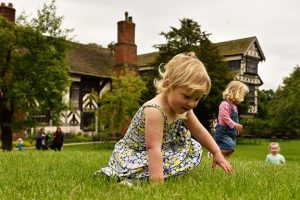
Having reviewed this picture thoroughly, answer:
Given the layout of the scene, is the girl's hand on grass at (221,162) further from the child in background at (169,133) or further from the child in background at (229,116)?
the child in background at (229,116)

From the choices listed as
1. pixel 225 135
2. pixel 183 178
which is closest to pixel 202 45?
Result: pixel 225 135

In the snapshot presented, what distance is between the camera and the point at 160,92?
4.35m

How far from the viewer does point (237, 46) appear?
5275cm

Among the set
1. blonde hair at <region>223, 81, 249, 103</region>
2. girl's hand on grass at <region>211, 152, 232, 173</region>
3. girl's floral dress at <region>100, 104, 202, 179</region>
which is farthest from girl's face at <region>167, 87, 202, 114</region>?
blonde hair at <region>223, 81, 249, 103</region>

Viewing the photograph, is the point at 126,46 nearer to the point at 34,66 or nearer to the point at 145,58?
the point at 145,58

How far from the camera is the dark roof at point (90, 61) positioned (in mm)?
43156

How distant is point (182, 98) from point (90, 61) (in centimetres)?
4273

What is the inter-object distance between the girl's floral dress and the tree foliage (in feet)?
91.9

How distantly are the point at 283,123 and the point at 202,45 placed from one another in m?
18.9

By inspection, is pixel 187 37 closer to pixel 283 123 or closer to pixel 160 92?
pixel 283 123

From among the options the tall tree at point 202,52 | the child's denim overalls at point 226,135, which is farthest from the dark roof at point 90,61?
the child's denim overalls at point 226,135

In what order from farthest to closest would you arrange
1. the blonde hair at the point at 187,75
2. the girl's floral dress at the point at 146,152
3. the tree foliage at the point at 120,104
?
the tree foliage at the point at 120,104 < the girl's floral dress at the point at 146,152 < the blonde hair at the point at 187,75

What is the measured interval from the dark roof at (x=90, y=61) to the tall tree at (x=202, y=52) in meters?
7.87

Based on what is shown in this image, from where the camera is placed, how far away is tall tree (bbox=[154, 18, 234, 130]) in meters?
39.1
